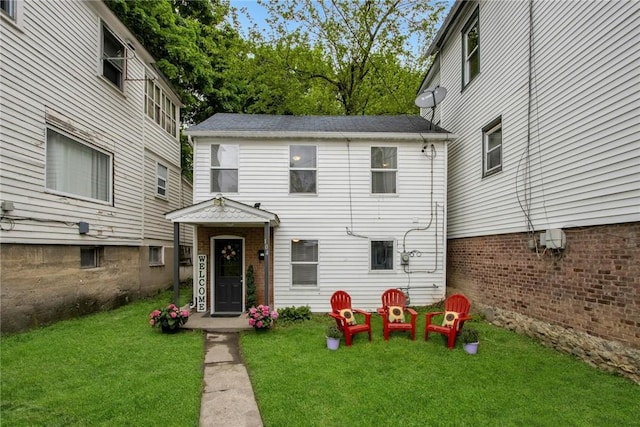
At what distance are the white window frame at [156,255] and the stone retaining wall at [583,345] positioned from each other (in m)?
10.8

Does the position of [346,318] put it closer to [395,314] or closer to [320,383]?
[395,314]

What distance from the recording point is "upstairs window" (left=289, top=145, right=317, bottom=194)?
9.79 meters

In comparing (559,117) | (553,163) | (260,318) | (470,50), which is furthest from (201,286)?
(470,50)

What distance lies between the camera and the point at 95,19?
9102 mm

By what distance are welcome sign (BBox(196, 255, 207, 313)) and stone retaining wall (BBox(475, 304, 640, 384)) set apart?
740cm

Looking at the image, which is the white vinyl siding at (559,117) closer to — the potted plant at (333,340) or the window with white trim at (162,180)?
Result: the potted plant at (333,340)

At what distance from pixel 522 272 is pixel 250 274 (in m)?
6.41

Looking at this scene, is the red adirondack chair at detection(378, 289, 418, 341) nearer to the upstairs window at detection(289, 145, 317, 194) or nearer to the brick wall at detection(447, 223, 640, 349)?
the brick wall at detection(447, 223, 640, 349)

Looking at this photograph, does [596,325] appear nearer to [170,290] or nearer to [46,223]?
[46,223]

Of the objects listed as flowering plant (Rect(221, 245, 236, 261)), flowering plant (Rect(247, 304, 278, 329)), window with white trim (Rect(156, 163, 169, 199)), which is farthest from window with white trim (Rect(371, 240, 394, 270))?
window with white trim (Rect(156, 163, 169, 199))

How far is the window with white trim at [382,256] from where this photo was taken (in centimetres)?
971

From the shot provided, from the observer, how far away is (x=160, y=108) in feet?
43.4

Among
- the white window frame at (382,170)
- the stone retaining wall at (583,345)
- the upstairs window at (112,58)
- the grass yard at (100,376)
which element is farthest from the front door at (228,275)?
the stone retaining wall at (583,345)

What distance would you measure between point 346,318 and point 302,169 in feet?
14.5
